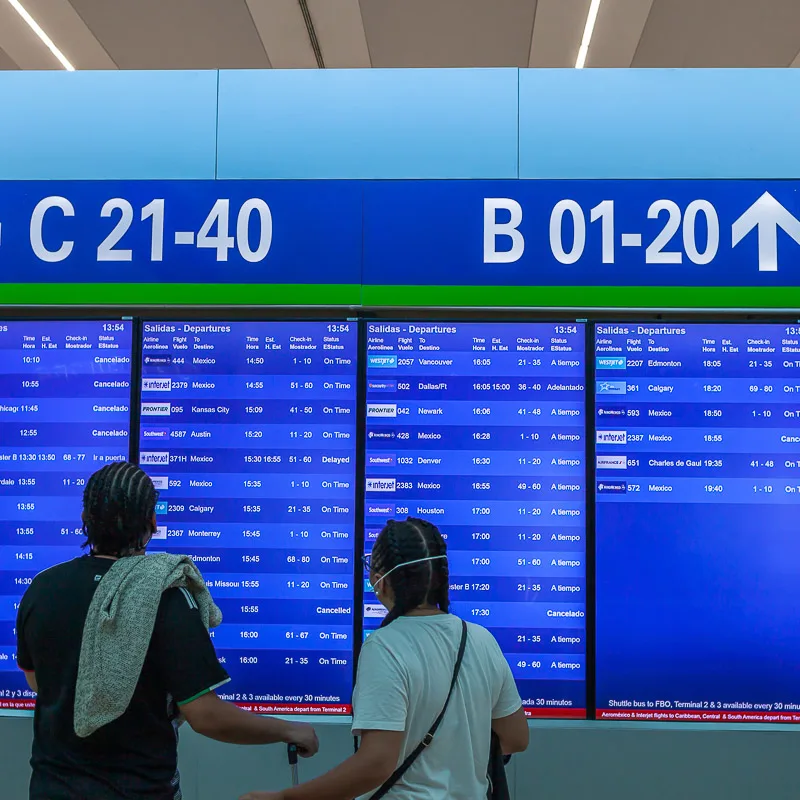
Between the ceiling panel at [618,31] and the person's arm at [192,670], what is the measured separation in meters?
5.69

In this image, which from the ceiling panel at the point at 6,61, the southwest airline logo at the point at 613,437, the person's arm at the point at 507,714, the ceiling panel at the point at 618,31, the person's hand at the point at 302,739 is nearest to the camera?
the person's arm at the point at 507,714

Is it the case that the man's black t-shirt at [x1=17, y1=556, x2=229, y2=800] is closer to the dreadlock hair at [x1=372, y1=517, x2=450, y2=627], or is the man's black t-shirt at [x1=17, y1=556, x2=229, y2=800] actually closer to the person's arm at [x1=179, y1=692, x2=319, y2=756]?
the person's arm at [x1=179, y1=692, x2=319, y2=756]

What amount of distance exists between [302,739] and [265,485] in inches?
57.4

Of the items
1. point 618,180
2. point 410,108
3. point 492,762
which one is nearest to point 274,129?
point 410,108

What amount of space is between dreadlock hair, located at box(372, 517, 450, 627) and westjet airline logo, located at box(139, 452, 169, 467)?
172cm

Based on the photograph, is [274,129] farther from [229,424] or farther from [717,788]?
[717,788]

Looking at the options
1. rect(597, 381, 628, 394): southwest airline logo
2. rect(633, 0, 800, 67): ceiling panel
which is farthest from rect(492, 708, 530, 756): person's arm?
rect(633, 0, 800, 67): ceiling panel

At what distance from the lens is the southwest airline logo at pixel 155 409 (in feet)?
11.0

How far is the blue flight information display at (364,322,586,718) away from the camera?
3.21 meters

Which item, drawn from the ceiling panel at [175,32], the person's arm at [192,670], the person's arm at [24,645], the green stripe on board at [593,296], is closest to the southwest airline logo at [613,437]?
the green stripe on board at [593,296]

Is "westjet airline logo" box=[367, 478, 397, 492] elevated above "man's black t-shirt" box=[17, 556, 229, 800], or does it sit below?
above

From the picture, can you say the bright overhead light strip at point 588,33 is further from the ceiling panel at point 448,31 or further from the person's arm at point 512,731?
the person's arm at point 512,731

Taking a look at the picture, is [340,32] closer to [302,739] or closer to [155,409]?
[155,409]

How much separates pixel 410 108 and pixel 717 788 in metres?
3.17
